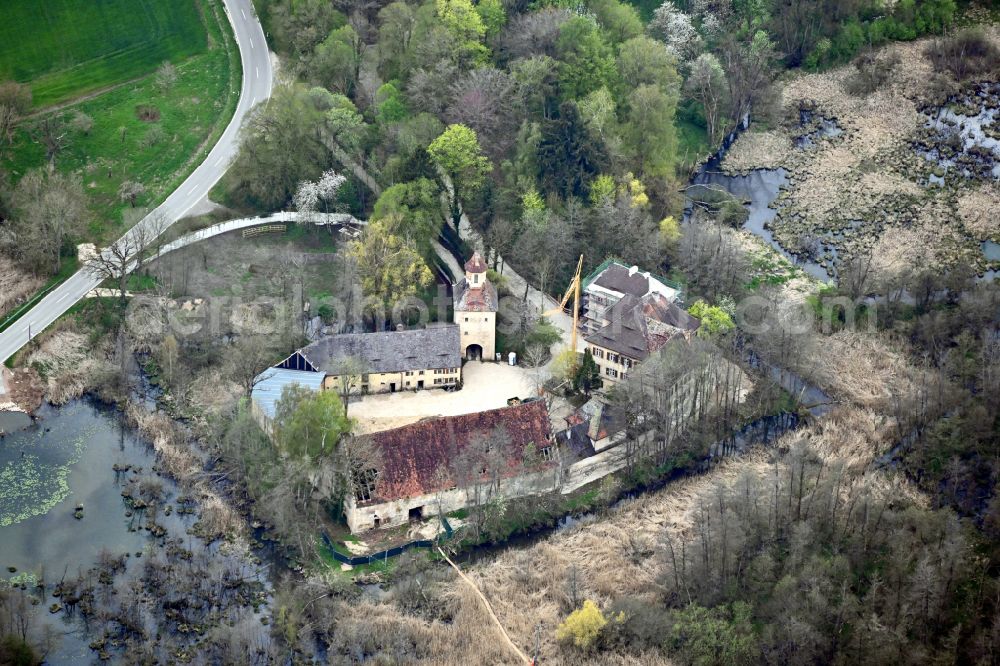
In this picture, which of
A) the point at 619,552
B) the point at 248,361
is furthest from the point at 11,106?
the point at 619,552

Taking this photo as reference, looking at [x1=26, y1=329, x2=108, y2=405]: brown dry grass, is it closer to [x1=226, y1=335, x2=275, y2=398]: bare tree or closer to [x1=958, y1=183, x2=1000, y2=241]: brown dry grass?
[x1=226, y1=335, x2=275, y2=398]: bare tree

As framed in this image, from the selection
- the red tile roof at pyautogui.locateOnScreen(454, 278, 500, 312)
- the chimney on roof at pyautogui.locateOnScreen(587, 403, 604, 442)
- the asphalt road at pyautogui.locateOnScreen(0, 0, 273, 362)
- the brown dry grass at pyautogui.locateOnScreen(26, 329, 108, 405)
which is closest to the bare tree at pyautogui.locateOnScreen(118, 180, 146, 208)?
the asphalt road at pyautogui.locateOnScreen(0, 0, 273, 362)

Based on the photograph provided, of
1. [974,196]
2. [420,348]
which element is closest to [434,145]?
[420,348]

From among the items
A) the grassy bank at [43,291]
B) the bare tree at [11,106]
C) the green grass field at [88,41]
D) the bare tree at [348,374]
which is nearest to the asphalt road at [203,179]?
the grassy bank at [43,291]

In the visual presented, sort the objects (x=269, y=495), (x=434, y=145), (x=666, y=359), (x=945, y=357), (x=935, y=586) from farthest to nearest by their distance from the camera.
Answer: (x=434, y=145) < (x=945, y=357) < (x=666, y=359) < (x=269, y=495) < (x=935, y=586)

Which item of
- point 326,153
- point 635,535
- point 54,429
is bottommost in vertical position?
point 635,535

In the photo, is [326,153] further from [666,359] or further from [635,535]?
[635,535]

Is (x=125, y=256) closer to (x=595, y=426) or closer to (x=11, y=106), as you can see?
(x=11, y=106)
